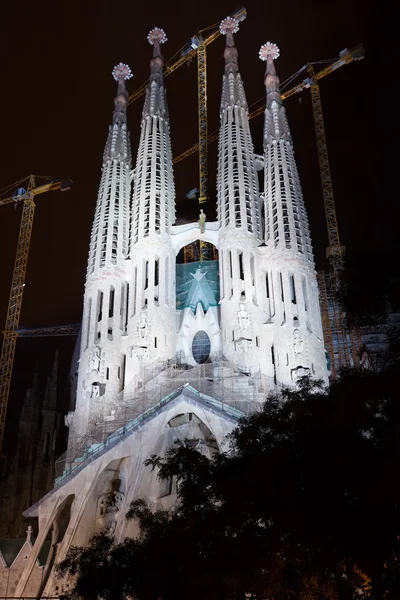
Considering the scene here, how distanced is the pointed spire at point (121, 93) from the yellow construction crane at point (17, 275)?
9.02 m

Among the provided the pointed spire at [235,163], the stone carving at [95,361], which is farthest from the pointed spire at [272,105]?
the stone carving at [95,361]

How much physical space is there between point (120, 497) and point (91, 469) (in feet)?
A: 8.49

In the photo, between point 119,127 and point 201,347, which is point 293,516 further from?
point 119,127

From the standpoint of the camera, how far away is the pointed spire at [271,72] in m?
62.4

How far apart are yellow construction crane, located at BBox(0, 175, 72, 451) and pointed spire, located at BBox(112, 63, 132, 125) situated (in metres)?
9.02

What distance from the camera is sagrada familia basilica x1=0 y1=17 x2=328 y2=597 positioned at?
4175 cm

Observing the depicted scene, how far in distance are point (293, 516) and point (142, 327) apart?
32735 millimetres

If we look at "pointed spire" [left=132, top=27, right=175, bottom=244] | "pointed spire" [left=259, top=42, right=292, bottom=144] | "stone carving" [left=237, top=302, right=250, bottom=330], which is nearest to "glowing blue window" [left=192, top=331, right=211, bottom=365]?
"stone carving" [left=237, top=302, right=250, bottom=330]

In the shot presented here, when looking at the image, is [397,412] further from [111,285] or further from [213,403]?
[111,285]

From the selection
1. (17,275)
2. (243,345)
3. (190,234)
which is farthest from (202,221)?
(17,275)

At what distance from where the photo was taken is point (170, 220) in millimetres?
55969

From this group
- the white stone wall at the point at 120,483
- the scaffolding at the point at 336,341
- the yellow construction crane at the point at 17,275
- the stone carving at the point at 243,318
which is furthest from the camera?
the yellow construction crane at the point at 17,275

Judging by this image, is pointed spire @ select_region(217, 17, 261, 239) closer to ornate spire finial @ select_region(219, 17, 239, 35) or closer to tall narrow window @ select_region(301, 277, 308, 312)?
ornate spire finial @ select_region(219, 17, 239, 35)

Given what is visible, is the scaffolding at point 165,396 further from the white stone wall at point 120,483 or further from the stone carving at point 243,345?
the stone carving at point 243,345
